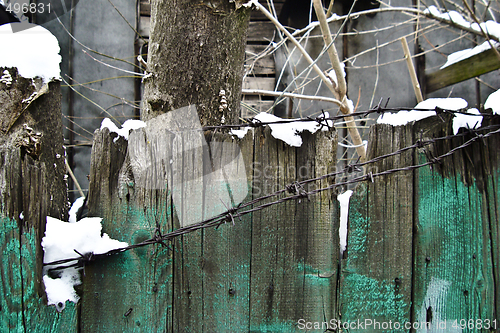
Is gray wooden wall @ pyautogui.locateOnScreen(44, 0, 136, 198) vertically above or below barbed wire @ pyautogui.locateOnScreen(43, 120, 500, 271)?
above

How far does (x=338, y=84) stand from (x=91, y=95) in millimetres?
3290

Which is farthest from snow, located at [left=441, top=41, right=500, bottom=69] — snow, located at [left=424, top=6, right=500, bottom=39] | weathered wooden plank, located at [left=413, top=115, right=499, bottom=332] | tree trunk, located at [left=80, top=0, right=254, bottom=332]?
tree trunk, located at [left=80, top=0, right=254, bottom=332]

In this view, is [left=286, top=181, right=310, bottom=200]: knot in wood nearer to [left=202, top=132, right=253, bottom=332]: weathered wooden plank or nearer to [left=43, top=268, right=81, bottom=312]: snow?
[left=202, top=132, right=253, bottom=332]: weathered wooden plank

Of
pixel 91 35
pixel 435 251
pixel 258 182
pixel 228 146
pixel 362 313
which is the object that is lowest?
pixel 362 313

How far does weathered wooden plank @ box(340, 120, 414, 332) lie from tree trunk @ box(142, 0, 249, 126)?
29.3 inches

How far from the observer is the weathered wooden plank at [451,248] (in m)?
1.34

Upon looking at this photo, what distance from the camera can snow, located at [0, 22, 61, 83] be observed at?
1.19m

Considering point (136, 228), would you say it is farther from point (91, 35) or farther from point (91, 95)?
point (91, 35)

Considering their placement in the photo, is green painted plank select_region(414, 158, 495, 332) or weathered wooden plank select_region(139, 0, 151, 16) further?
weathered wooden plank select_region(139, 0, 151, 16)

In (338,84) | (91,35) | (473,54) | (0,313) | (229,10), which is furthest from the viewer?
(91,35)

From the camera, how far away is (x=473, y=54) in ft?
10.4

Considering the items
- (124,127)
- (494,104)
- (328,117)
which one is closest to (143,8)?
(124,127)

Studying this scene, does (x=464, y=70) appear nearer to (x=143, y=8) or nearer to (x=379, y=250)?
(x=379, y=250)

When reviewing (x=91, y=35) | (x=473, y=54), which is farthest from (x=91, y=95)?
(x=473, y=54)
